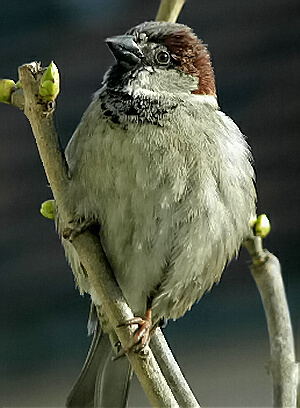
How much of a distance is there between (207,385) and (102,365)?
63 cm

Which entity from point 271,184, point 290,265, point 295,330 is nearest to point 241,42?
point 271,184

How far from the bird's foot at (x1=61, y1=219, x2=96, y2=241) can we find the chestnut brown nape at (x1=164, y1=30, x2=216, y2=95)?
184mm

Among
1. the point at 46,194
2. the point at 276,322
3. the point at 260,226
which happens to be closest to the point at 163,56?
the point at 260,226

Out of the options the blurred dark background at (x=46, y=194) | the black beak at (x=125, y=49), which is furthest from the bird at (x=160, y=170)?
the blurred dark background at (x=46, y=194)

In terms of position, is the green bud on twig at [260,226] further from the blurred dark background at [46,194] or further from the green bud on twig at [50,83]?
the blurred dark background at [46,194]

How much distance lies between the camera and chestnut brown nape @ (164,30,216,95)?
2.09 feet

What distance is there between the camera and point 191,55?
648mm

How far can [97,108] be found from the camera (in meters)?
0.66

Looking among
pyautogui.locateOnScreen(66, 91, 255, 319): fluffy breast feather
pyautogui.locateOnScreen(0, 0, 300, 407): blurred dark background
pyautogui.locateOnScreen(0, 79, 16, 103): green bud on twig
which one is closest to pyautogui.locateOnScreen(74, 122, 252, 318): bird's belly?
pyautogui.locateOnScreen(66, 91, 255, 319): fluffy breast feather

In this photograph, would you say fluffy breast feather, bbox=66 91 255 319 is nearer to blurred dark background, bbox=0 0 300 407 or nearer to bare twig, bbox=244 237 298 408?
bare twig, bbox=244 237 298 408

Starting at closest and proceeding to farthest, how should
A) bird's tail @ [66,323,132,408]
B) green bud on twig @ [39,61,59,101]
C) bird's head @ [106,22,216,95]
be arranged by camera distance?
green bud on twig @ [39,61,59,101] < bird's head @ [106,22,216,95] < bird's tail @ [66,323,132,408]

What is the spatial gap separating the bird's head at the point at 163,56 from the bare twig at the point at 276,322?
0.20 meters

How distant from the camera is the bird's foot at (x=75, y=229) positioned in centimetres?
61

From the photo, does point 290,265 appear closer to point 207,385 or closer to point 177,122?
point 207,385
